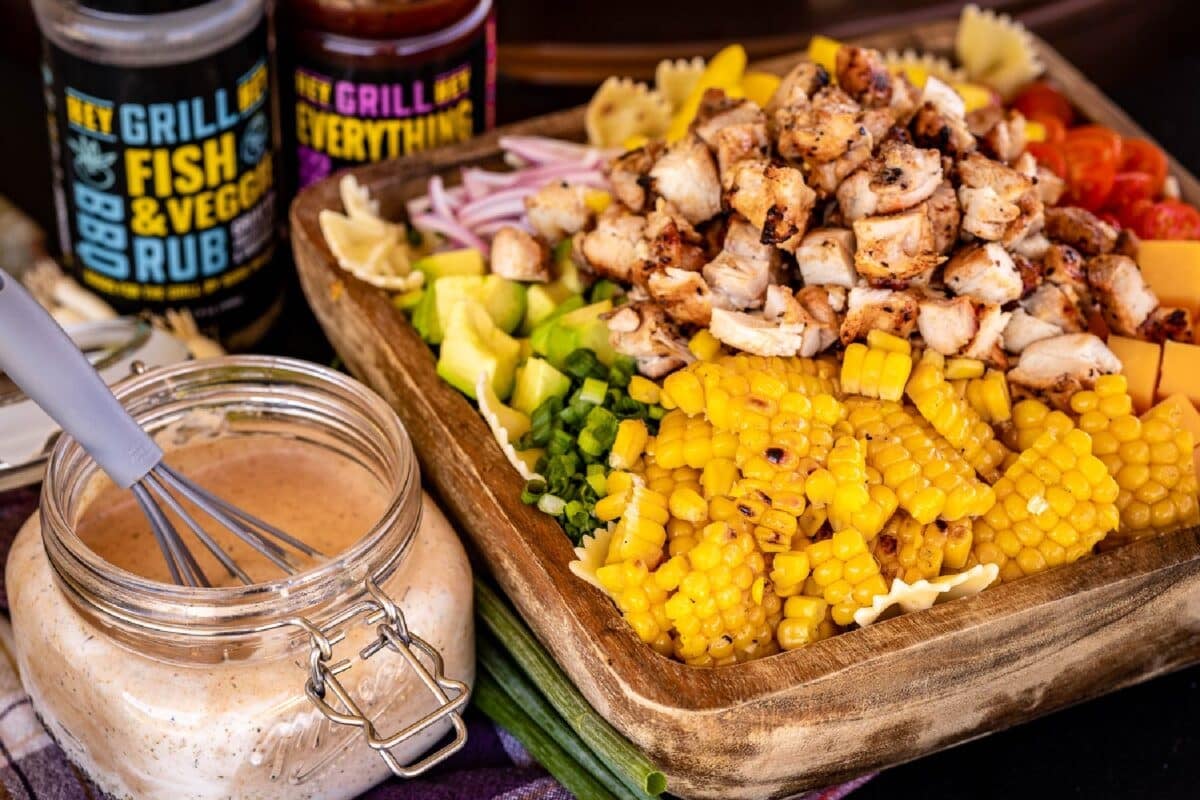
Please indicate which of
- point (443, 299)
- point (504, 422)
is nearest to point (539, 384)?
point (504, 422)

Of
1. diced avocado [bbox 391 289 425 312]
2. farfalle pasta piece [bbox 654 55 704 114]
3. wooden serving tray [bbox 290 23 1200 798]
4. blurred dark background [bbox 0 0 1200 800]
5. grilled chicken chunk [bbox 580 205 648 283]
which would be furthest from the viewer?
blurred dark background [bbox 0 0 1200 800]

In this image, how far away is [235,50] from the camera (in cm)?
171

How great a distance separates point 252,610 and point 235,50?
77 cm

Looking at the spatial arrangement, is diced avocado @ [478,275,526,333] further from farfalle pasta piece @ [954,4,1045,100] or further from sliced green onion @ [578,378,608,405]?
farfalle pasta piece @ [954,4,1045,100]

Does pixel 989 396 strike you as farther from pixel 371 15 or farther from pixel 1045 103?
pixel 371 15

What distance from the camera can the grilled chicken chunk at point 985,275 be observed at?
59.4 inches

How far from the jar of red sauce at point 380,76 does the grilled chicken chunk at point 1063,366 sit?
0.81 metres

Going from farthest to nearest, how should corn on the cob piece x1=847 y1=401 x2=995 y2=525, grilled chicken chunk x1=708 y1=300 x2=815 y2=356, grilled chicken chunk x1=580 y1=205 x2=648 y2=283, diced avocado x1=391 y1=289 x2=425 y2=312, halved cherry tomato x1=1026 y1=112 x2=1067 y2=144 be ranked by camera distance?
halved cherry tomato x1=1026 y1=112 x2=1067 y2=144
diced avocado x1=391 y1=289 x2=425 y2=312
grilled chicken chunk x1=580 y1=205 x2=648 y2=283
grilled chicken chunk x1=708 y1=300 x2=815 y2=356
corn on the cob piece x1=847 y1=401 x2=995 y2=525

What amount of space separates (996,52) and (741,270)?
85cm

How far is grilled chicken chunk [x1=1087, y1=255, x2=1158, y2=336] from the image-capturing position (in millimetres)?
1599

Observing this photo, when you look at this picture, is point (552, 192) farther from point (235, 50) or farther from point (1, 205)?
point (1, 205)

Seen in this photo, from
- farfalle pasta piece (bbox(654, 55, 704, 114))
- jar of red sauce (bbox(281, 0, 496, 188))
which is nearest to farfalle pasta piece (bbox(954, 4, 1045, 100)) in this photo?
farfalle pasta piece (bbox(654, 55, 704, 114))

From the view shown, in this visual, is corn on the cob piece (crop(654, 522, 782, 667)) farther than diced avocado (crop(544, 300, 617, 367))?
No

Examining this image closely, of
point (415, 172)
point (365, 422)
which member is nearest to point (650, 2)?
point (415, 172)
